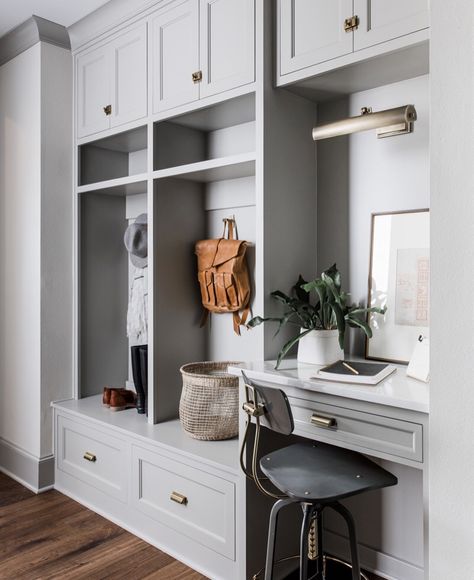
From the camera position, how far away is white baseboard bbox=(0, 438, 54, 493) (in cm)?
302

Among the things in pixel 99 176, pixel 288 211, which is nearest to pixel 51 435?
pixel 99 176

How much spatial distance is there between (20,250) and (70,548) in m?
1.68

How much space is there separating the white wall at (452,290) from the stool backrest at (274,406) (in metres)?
0.43

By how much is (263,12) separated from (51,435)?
2.45 metres

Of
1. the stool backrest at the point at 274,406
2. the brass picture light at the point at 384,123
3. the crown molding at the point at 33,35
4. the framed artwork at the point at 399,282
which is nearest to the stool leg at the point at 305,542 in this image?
the stool backrest at the point at 274,406

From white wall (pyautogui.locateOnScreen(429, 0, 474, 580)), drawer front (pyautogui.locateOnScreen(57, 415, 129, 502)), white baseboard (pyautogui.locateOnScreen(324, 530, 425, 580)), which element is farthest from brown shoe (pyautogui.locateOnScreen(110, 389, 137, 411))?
white wall (pyautogui.locateOnScreen(429, 0, 474, 580))

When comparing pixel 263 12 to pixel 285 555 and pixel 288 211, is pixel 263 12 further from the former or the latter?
pixel 285 555

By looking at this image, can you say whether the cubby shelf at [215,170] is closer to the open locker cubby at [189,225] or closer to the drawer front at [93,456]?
the open locker cubby at [189,225]

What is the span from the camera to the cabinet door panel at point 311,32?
194 centimetres

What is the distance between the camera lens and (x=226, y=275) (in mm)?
2617

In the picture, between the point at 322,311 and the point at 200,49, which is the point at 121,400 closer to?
the point at 322,311

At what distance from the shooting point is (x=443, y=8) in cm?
138

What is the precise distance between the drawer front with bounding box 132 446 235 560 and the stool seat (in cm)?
45

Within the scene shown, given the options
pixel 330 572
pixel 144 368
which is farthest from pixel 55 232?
pixel 330 572
